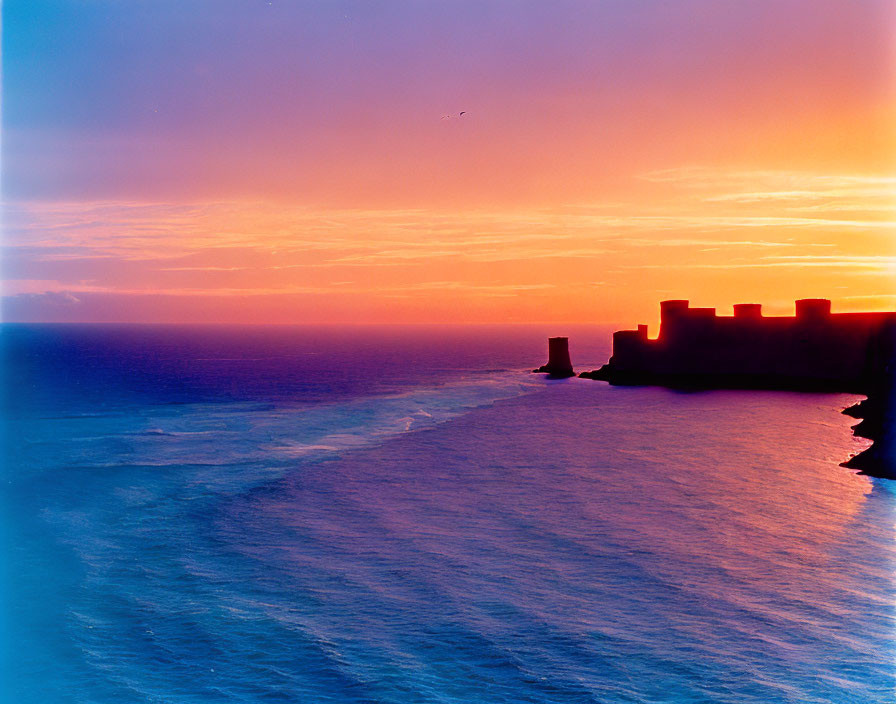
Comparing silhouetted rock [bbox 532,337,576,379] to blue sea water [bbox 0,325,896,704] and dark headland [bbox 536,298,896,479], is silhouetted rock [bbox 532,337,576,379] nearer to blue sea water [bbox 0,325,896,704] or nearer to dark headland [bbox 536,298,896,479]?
dark headland [bbox 536,298,896,479]

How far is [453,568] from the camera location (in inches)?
476

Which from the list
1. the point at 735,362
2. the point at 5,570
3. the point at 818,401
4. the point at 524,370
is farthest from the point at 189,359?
the point at 5,570

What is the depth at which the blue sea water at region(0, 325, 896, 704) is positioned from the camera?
8.77 metres

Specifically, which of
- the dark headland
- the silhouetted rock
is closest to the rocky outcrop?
the dark headland

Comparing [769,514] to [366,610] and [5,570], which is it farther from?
[5,570]

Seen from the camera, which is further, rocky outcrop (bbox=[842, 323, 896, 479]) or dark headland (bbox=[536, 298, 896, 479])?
dark headland (bbox=[536, 298, 896, 479])

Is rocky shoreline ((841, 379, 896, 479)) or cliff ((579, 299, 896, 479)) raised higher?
cliff ((579, 299, 896, 479))

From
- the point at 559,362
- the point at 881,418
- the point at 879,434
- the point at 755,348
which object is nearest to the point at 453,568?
the point at 879,434

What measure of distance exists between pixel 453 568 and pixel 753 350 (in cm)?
3304

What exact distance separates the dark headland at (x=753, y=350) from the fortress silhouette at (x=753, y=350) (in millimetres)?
44

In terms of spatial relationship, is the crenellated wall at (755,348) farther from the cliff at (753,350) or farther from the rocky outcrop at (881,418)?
the rocky outcrop at (881,418)

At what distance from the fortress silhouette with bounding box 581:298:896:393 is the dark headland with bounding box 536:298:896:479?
0.04 metres

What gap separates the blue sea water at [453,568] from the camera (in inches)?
345

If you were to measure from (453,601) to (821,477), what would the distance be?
1136 cm
